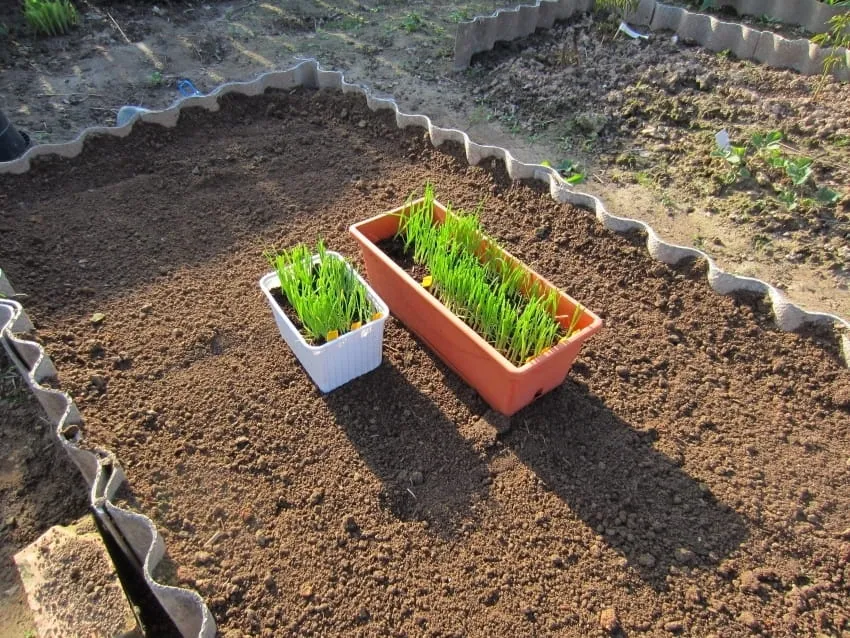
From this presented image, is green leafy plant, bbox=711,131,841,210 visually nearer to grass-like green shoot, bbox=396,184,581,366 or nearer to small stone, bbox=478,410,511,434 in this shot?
grass-like green shoot, bbox=396,184,581,366

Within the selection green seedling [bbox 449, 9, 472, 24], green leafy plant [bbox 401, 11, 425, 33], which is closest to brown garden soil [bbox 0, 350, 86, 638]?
green leafy plant [bbox 401, 11, 425, 33]

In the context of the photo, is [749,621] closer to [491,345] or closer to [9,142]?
[491,345]

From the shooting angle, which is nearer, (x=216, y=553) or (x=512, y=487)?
(x=216, y=553)

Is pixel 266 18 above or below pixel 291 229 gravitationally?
above

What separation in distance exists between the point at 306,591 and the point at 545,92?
3.59 metres

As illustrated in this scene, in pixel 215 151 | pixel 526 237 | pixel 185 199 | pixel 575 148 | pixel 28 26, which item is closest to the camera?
pixel 526 237

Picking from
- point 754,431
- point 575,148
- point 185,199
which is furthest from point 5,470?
point 575,148

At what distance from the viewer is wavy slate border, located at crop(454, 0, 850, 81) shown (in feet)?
13.8

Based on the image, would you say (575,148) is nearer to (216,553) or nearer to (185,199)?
(185,199)

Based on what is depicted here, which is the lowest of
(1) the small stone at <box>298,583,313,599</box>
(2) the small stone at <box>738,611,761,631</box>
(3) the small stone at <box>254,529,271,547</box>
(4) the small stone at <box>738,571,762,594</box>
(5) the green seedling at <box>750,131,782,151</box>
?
(1) the small stone at <box>298,583,313,599</box>

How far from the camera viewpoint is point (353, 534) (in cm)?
189

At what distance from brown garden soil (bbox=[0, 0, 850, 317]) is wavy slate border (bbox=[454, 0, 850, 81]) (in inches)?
5.7

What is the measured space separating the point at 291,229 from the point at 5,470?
157cm

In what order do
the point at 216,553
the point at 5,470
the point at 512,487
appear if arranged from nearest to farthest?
1. the point at 216,553
2. the point at 512,487
3. the point at 5,470
